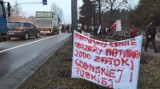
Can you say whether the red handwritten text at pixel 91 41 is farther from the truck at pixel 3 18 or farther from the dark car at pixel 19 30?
the dark car at pixel 19 30

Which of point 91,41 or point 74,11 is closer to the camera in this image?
point 91,41

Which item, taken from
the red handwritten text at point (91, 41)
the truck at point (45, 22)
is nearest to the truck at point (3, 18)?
the red handwritten text at point (91, 41)

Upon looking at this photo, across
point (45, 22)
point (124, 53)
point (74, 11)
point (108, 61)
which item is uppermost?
point (74, 11)

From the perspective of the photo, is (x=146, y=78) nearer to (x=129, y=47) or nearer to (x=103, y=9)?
(x=129, y=47)

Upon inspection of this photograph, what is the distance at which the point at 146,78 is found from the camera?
376 inches

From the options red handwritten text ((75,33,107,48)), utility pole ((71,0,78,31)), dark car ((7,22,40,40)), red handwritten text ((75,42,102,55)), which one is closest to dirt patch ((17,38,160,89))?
red handwritten text ((75,42,102,55))

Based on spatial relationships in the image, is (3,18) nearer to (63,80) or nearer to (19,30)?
(19,30)

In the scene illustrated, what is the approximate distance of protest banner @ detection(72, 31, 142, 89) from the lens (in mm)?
6727

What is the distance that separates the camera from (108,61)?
6.99 m

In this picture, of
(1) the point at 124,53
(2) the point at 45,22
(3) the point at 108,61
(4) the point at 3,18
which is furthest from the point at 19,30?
(1) the point at 124,53

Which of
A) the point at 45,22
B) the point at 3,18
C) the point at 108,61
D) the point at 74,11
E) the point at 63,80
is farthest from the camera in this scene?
the point at 45,22

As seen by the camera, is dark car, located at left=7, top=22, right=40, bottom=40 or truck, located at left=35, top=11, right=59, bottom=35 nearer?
dark car, located at left=7, top=22, right=40, bottom=40

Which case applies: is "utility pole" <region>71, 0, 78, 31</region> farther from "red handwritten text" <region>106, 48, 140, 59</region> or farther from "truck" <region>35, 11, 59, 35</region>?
"truck" <region>35, 11, 59, 35</region>

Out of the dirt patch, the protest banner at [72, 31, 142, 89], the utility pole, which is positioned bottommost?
the dirt patch
